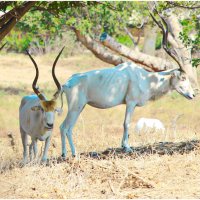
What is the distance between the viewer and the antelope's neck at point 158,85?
36.5ft

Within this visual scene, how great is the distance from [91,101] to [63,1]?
1567 mm

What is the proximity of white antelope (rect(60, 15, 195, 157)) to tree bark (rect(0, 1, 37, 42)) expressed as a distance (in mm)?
1392

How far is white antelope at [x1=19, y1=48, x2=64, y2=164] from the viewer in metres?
10.5

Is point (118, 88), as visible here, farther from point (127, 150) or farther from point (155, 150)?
point (155, 150)

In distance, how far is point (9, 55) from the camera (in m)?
39.4

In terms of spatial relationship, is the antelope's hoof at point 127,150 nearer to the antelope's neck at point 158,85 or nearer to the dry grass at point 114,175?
the dry grass at point 114,175

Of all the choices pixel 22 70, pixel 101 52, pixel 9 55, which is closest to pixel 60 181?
pixel 101 52

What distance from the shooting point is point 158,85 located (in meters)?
11.1

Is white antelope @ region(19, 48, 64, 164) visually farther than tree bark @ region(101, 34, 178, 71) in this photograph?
No

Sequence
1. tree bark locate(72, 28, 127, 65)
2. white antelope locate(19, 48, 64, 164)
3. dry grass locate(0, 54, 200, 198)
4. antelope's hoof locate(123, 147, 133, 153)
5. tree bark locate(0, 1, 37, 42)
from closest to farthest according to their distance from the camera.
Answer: dry grass locate(0, 54, 200, 198)
tree bark locate(0, 1, 37, 42)
antelope's hoof locate(123, 147, 133, 153)
white antelope locate(19, 48, 64, 164)
tree bark locate(72, 28, 127, 65)

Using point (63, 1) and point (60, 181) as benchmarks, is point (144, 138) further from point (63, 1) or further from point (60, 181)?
point (60, 181)

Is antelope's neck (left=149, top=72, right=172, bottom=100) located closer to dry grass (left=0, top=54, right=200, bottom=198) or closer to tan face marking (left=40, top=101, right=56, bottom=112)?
dry grass (left=0, top=54, right=200, bottom=198)

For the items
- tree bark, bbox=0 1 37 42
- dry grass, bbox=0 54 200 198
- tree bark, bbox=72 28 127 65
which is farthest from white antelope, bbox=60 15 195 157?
tree bark, bbox=72 28 127 65

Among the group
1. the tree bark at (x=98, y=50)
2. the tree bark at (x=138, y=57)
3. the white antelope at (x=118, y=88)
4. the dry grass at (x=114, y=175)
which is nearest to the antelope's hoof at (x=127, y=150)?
the white antelope at (x=118, y=88)
